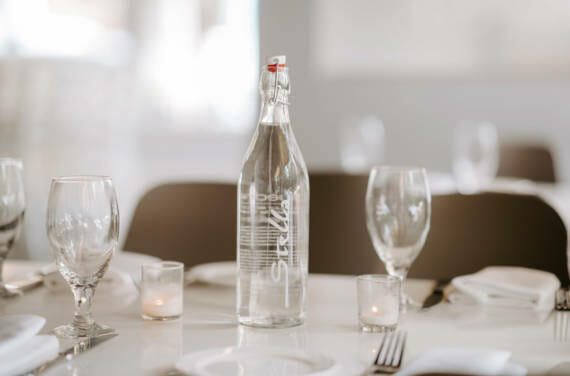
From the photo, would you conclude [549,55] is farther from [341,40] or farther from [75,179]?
[75,179]

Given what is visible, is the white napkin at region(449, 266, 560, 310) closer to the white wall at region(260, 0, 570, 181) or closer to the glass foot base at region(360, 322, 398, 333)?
the glass foot base at region(360, 322, 398, 333)

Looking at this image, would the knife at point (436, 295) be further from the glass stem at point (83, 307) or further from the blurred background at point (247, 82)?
the blurred background at point (247, 82)

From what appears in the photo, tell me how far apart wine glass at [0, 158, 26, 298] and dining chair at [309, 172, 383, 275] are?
2.87 feet

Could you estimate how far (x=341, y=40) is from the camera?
179 inches

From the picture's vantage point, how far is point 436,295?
3.38 feet

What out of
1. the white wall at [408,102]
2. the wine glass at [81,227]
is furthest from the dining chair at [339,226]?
the white wall at [408,102]

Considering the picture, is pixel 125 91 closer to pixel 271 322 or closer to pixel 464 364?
pixel 271 322

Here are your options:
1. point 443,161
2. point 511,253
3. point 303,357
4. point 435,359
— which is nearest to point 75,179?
point 303,357

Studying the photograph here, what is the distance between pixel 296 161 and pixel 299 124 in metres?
3.74

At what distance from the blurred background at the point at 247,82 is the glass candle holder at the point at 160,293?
249 cm

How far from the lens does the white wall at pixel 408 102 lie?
4.11 metres

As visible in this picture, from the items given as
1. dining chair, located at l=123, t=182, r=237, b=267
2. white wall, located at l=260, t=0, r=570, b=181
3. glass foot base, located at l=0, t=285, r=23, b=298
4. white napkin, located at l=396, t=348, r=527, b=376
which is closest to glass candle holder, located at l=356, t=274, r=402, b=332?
white napkin, located at l=396, t=348, r=527, b=376

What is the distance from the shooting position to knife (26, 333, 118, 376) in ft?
2.13

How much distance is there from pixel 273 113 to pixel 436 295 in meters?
0.36
